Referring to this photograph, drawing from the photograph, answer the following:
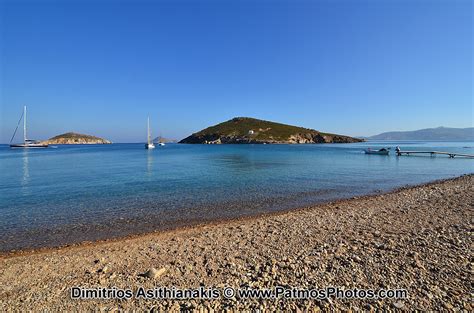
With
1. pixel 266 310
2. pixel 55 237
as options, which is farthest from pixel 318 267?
pixel 55 237

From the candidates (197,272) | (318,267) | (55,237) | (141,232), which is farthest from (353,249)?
(55,237)

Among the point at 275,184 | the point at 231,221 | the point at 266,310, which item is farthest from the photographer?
the point at 275,184

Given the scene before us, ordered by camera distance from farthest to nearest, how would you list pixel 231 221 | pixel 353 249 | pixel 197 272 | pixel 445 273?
1. pixel 231 221
2. pixel 353 249
3. pixel 197 272
4. pixel 445 273

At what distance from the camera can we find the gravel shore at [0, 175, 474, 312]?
597cm

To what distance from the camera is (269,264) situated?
25.7ft

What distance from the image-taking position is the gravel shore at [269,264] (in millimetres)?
5969

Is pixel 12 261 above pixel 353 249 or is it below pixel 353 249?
below

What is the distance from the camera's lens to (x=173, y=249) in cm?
968

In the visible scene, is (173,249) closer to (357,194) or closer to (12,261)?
(12,261)

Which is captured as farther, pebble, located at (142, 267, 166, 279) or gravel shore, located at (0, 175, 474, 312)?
pebble, located at (142, 267, 166, 279)

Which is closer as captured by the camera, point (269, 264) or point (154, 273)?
point (154, 273)

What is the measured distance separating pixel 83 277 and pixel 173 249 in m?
3.11

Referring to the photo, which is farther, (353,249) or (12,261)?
(12,261)

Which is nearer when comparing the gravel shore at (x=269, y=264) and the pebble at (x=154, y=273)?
the gravel shore at (x=269, y=264)
